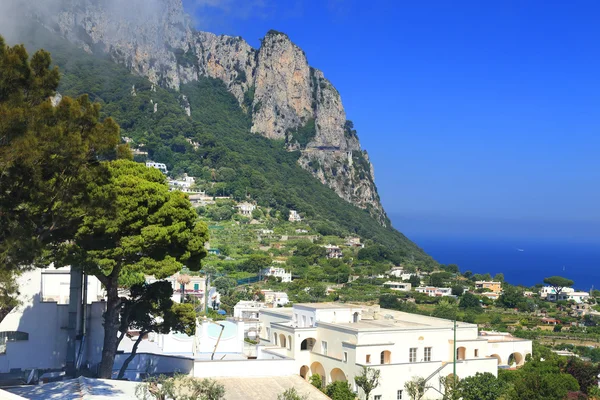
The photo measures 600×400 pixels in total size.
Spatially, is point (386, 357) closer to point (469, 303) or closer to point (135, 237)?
point (135, 237)

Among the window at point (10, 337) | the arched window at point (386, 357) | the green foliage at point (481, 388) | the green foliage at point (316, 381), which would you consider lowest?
the green foliage at point (316, 381)

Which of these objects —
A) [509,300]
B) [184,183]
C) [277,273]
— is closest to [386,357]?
[277,273]

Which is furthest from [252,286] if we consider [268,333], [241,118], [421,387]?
[241,118]

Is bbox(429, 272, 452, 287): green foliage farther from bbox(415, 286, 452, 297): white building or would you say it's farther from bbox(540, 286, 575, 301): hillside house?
bbox(540, 286, 575, 301): hillside house

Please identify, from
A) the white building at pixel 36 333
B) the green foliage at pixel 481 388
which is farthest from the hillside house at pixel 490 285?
the white building at pixel 36 333

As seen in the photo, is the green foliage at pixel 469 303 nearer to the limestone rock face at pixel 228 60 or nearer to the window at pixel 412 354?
the window at pixel 412 354
